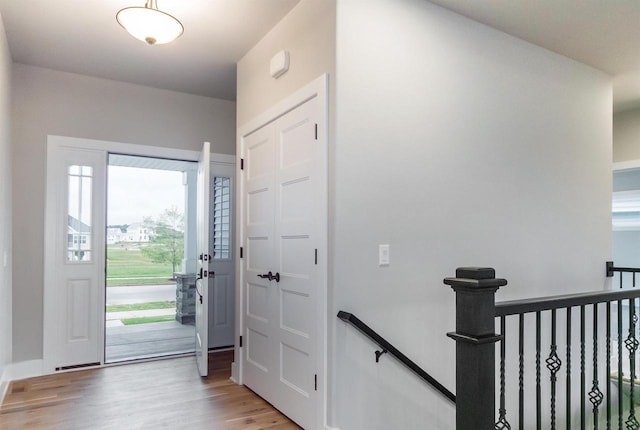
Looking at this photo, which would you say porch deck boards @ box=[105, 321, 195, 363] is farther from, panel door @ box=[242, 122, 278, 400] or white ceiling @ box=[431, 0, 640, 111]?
white ceiling @ box=[431, 0, 640, 111]

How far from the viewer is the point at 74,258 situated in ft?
13.8

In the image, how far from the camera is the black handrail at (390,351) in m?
2.43

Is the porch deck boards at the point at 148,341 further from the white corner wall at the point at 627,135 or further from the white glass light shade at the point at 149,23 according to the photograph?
the white corner wall at the point at 627,135

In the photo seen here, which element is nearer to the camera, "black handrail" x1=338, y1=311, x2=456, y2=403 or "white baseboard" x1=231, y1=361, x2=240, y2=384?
"black handrail" x1=338, y1=311, x2=456, y2=403

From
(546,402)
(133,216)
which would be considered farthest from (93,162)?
(133,216)

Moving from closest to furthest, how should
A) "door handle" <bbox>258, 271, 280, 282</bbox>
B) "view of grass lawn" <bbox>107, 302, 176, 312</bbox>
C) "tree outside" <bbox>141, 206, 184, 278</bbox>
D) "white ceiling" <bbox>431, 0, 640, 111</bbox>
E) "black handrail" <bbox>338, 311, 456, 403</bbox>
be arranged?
"black handrail" <bbox>338, 311, 456, 403</bbox> < "white ceiling" <bbox>431, 0, 640, 111</bbox> < "door handle" <bbox>258, 271, 280, 282</bbox> < "view of grass lawn" <bbox>107, 302, 176, 312</bbox> < "tree outside" <bbox>141, 206, 184, 278</bbox>

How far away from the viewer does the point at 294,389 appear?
9.53ft

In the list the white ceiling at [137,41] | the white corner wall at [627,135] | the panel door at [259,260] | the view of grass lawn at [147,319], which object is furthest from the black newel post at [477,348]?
the view of grass lawn at [147,319]

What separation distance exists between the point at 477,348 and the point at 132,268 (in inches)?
397

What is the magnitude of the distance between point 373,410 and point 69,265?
329 cm

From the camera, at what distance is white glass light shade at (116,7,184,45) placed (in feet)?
7.98

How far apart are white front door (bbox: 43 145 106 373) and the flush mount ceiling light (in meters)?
2.17

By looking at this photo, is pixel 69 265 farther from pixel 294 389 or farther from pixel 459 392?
pixel 459 392

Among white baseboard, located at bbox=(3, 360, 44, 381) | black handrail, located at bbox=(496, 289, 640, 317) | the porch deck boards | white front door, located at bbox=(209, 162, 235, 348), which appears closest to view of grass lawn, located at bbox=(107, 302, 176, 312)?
the porch deck boards
